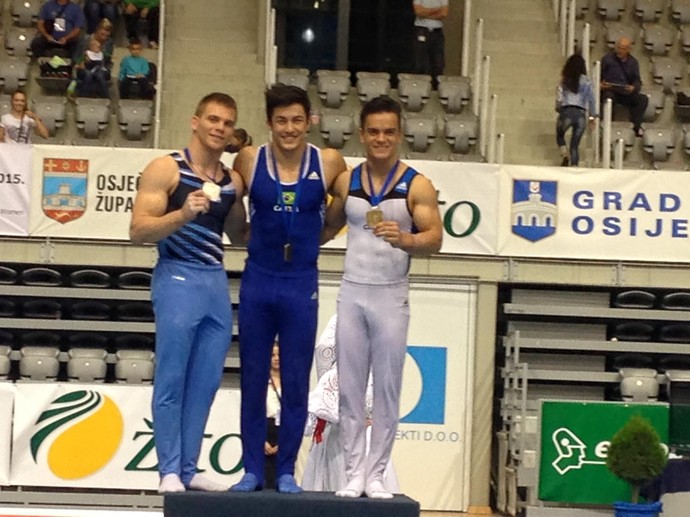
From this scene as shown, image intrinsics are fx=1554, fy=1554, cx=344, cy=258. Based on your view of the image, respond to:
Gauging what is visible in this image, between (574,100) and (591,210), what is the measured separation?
1.20 metres

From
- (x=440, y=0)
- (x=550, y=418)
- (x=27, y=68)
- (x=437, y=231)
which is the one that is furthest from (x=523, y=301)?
(x=437, y=231)

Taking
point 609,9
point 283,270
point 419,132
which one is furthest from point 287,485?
point 609,9

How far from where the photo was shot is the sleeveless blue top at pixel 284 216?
22.3 feet

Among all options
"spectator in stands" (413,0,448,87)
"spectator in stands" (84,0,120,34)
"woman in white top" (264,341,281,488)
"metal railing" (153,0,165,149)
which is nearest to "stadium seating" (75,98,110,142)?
"metal railing" (153,0,165,149)

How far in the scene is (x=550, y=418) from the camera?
45.4 feet

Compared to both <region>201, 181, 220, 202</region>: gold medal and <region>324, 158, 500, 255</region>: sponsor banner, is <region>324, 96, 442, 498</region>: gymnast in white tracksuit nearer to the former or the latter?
<region>201, 181, 220, 202</region>: gold medal

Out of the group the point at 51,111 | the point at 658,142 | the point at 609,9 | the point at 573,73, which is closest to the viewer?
the point at 573,73

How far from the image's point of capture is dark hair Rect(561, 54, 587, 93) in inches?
603

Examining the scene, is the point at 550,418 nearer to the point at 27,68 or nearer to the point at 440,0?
the point at 440,0

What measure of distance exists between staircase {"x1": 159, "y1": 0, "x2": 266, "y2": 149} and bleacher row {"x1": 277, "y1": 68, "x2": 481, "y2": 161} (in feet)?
1.51

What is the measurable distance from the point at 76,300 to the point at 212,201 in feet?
30.4

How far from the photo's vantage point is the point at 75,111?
53.1 ft

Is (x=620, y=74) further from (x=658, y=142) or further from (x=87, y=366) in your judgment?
(x=87, y=366)

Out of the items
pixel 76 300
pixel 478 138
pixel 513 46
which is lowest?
pixel 76 300
